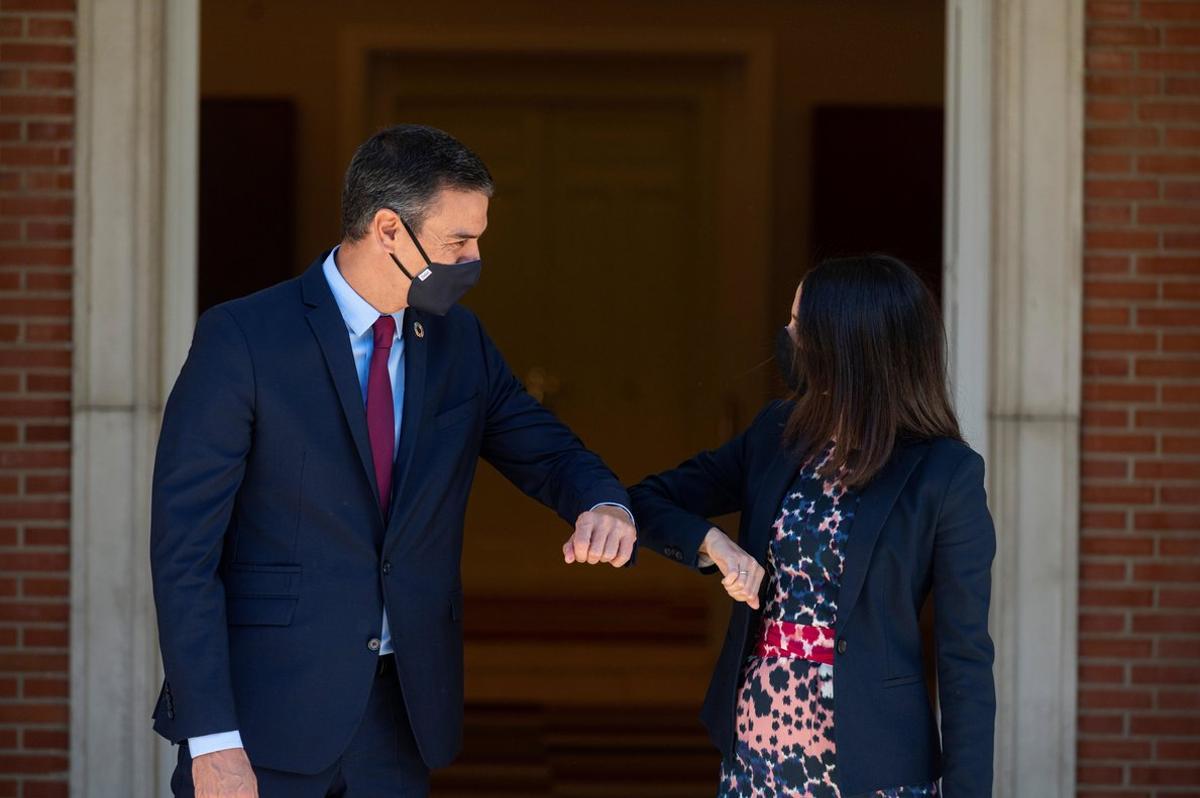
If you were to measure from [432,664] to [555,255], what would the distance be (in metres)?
6.69

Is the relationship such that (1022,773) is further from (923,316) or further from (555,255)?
(555,255)

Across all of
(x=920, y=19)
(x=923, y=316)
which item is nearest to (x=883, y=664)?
(x=923, y=316)

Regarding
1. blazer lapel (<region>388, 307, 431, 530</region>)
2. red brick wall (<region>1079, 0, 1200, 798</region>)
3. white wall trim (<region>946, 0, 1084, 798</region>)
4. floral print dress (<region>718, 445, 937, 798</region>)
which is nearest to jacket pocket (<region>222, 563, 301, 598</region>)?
blazer lapel (<region>388, 307, 431, 530</region>)

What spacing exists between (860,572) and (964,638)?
0.20 meters

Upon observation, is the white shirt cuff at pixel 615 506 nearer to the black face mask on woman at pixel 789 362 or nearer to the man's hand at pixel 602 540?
the man's hand at pixel 602 540

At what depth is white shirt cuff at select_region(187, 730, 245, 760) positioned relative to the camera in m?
2.28

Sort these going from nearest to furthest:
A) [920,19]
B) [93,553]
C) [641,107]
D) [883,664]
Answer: [883,664] → [93,553] → [920,19] → [641,107]

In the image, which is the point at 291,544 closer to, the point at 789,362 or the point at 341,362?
the point at 341,362

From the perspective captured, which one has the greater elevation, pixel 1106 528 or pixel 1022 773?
pixel 1106 528

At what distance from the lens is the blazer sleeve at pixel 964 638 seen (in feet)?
7.78

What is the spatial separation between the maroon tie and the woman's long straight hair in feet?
2.32

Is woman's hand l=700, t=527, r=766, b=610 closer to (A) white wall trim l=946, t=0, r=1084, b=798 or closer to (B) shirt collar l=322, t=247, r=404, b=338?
(B) shirt collar l=322, t=247, r=404, b=338

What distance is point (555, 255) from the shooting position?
9055 millimetres

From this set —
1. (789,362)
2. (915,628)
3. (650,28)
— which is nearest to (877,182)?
(650,28)
